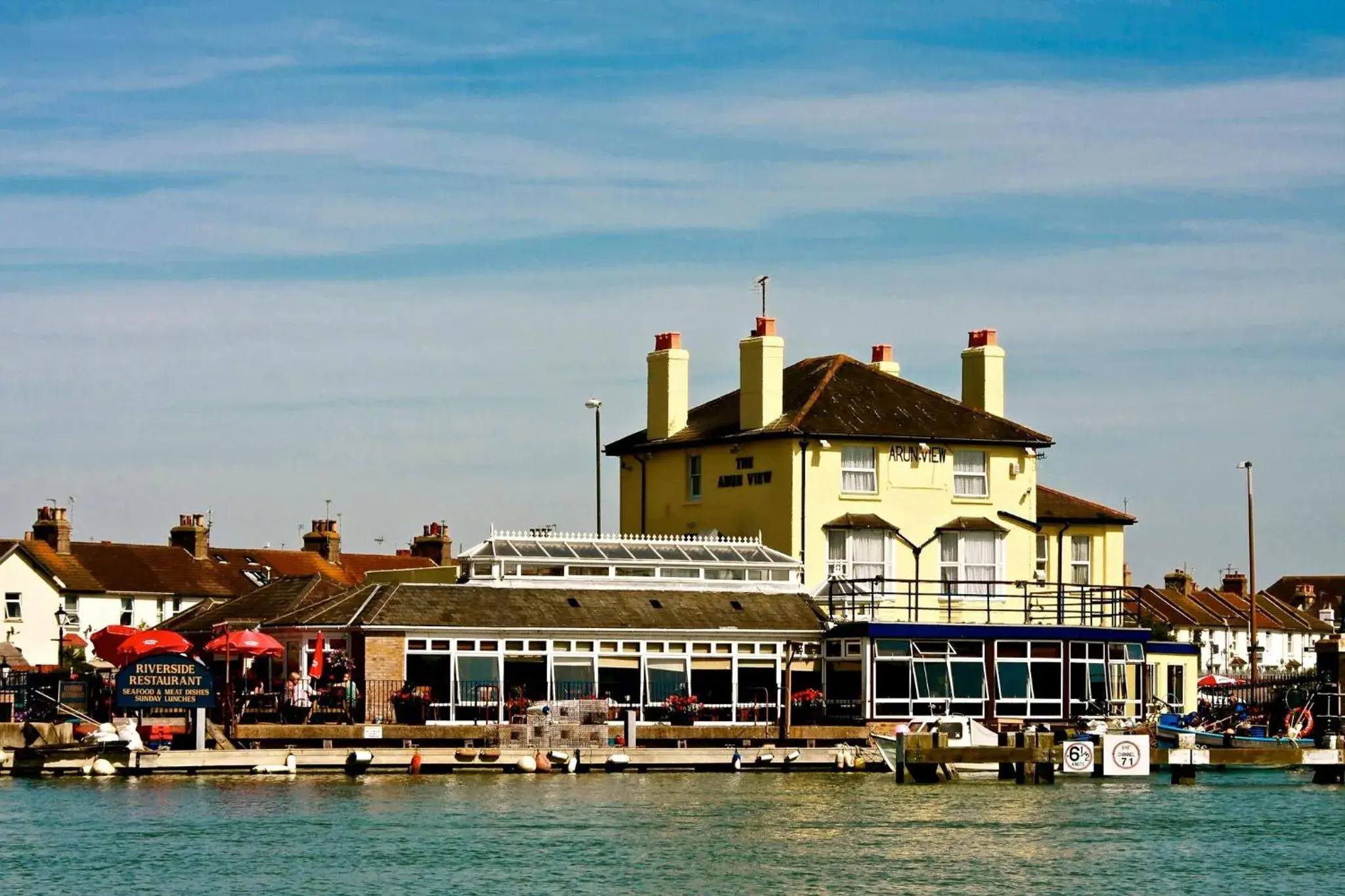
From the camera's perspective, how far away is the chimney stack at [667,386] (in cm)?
5966

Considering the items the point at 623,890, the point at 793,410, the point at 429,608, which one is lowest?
the point at 623,890

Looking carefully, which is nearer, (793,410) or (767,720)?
(767,720)

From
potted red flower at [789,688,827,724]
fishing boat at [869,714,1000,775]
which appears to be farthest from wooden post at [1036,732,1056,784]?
potted red flower at [789,688,827,724]

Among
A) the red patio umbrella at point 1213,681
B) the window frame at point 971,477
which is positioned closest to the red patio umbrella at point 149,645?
the window frame at point 971,477

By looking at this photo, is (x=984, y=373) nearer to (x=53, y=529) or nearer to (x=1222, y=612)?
(x=53, y=529)

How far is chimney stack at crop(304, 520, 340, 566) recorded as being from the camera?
97.1m

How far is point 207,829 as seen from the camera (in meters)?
37.3

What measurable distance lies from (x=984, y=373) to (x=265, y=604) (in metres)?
20.6

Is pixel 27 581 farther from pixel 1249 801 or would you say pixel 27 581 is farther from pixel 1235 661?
pixel 1235 661

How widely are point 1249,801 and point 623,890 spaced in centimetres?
1916

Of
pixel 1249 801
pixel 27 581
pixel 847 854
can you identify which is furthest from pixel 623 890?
pixel 27 581

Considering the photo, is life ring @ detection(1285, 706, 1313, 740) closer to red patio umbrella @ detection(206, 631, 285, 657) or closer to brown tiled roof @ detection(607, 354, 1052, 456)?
brown tiled roof @ detection(607, 354, 1052, 456)

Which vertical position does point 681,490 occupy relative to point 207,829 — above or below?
above

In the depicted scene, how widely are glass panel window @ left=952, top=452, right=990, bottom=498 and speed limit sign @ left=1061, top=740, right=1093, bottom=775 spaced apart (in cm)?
1106
